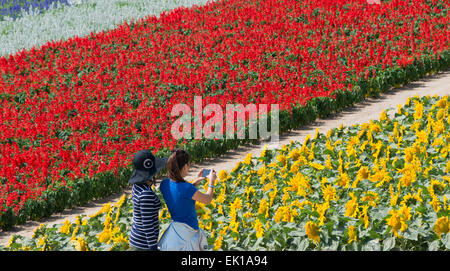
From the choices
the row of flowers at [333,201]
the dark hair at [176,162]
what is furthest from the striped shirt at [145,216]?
the row of flowers at [333,201]

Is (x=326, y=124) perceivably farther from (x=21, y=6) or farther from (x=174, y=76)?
(x=21, y=6)

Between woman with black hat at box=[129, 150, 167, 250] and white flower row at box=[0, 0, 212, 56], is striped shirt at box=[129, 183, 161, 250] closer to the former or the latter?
woman with black hat at box=[129, 150, 167, 250]

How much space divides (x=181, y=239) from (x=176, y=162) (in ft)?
2.01

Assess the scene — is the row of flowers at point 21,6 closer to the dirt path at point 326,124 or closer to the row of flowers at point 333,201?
the dirt path at point 326,124

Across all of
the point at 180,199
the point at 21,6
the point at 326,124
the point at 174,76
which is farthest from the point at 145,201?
the point at 21,6

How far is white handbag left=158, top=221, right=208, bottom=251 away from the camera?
203 inches

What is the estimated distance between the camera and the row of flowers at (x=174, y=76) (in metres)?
11.5

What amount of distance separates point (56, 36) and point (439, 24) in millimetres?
11420

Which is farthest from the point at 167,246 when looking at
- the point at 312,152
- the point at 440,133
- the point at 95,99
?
the point at 95,99

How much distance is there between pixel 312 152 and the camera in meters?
8.48

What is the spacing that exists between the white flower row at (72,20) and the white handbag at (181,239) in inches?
621

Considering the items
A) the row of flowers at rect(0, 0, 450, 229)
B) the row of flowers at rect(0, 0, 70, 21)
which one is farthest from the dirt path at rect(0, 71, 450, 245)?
the row of flowers at rect(0, 0, 70, 21)

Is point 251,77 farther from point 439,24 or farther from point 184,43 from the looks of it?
point 439,24

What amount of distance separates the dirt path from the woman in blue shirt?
5.02 meters
